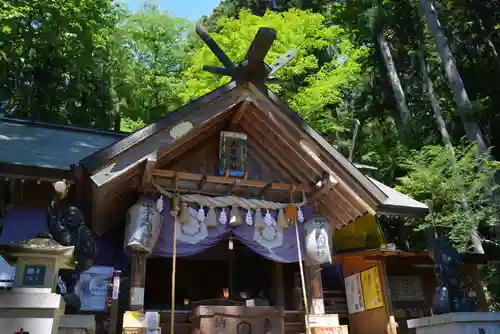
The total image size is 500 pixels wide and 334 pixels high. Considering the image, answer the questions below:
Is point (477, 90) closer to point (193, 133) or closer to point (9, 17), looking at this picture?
point (193, 133)

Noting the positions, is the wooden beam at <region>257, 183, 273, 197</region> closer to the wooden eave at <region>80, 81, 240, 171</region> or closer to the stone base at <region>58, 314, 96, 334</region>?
the wooden eave at <region>80, 81, 240, 171</region>

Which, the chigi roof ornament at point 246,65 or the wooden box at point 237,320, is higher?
the chigi roof ornament at point 246,65

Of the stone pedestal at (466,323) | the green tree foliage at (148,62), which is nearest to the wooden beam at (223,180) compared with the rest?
the stone pedestal at (466,323)

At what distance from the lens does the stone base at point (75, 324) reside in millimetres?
5801

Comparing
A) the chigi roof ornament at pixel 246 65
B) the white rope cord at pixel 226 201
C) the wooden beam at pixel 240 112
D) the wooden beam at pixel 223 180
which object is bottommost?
the white rope cord at pixel 226 201

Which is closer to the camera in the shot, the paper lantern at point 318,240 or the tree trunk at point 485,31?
the paper lantern at point 318,240

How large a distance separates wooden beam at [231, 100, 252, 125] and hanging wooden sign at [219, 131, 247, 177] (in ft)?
1.21

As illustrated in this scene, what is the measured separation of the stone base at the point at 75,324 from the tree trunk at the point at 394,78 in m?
17.3

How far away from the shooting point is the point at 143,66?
2373cm

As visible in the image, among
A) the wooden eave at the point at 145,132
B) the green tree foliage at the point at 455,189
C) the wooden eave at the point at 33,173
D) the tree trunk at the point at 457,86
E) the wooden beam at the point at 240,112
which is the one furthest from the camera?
the tree trunk at the point at 457,86

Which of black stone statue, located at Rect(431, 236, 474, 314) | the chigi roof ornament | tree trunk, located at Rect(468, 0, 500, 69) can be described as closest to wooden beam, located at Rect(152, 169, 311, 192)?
the chigi roof ornament

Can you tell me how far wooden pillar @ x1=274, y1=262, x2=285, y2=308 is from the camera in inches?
400

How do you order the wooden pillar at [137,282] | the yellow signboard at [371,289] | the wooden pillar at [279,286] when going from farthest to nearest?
the yellow signboard at [371,289]
the wooden pillar at [279,286]
the wooden pillar at [137,282]

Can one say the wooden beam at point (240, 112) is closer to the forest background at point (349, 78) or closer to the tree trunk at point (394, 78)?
the forest background at point (349, 78)
